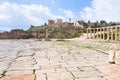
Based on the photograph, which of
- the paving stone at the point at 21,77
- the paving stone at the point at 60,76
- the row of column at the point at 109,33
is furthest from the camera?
the row of column at the point at 109,33

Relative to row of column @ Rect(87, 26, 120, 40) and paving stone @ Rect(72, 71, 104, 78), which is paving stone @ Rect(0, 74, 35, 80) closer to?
paving stone @ Rect(72, 71, 104, 78)

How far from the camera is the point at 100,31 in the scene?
21.6m

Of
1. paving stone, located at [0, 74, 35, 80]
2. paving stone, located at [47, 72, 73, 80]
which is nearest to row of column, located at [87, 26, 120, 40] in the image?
paving stone, located at [47, 72, 73, 80]

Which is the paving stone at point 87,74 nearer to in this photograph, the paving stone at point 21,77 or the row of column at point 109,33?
the paving stone at point 21,77

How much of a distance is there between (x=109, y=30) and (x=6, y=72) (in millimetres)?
16226

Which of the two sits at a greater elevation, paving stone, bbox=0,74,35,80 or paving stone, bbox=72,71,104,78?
paving stone, bbox=72,71,104,78

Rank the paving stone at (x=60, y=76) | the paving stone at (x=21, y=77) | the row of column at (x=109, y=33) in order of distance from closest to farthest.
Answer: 1. the paving stone at (x=60, y=76)
2. the paving stone at (x=21, y=77)
3. the row of column at (x=109, y=33)

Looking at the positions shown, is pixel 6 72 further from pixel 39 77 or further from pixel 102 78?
pixel 102 78

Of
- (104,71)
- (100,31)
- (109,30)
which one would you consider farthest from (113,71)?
Answer: (100,31)

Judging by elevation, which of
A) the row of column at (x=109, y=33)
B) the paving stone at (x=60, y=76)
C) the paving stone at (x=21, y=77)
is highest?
the row of column at (x=109, y=33)

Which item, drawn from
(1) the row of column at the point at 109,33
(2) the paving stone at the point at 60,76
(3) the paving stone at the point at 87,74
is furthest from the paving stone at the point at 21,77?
(1) the row of column at the point at 109,33

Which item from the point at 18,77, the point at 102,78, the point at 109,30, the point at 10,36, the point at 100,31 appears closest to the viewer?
the point at 102,78

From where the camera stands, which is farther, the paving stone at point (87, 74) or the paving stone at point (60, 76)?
A: the paving stone at point (87, 74)

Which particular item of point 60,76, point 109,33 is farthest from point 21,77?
point 109,33
